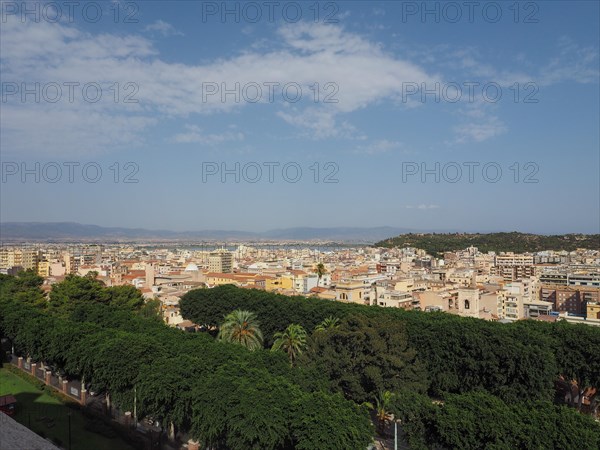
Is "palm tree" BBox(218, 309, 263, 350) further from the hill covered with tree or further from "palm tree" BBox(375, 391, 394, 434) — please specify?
the hill covered with tree

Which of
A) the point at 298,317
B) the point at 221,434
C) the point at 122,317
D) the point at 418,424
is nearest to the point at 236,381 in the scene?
the point at 221,434

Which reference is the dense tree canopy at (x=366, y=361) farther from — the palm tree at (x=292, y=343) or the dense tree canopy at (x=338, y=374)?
the palm tree at (x=292, y=343)

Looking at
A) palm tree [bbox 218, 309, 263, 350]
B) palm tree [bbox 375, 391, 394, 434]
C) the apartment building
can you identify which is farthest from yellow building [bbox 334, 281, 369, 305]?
the apartment building

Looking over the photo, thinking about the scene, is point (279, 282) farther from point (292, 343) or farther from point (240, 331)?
point (292, 343)

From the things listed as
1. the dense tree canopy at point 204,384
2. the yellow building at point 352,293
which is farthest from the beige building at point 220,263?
the dense tree canopy at point 204,384

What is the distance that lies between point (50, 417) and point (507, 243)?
477 ft

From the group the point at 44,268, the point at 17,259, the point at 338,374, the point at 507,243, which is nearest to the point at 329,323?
the point at 338,374

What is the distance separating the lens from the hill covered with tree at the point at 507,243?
138500mm

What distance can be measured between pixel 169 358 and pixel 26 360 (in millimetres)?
14656

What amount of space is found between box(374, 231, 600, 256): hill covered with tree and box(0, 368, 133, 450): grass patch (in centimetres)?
12182

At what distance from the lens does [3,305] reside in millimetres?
30484

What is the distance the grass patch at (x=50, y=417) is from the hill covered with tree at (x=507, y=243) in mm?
121825

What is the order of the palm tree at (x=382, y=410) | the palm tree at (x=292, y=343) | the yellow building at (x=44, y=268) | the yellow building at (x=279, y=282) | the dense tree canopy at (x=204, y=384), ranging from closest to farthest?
the dense tree canopy at (x=204, y=384) < the palm tree at (x=382, y=410) < the palm tree at (x=292, y=343) < the yellow building at (x=279, y=282) < the yellow building at (x=44, y=268)

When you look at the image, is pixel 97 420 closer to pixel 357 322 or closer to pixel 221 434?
pixel 221 434
